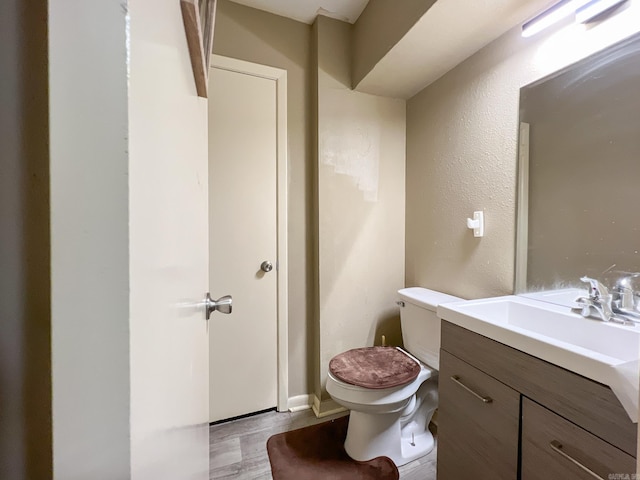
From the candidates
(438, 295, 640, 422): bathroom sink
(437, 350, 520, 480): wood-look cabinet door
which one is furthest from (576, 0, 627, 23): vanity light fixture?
(437, 350, 520, 480): wood-look cabinet door

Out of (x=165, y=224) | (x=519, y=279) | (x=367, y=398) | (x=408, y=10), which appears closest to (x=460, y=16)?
(x=408, y=10)

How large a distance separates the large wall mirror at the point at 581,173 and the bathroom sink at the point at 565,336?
139 mm

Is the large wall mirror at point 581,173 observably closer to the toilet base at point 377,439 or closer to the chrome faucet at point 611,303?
the chrome faucet at point 611,303

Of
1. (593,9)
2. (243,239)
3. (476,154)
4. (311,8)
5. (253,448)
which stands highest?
(311,8)

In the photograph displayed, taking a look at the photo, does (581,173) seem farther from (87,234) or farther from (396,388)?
(87,234)

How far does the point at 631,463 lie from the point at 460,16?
4.66 ft

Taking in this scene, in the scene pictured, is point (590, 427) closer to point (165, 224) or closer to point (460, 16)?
point (165, 224)

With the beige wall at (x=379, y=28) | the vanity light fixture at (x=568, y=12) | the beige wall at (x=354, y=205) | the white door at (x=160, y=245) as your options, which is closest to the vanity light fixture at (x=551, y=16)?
the vanity light fixture at (x=568, y=12)

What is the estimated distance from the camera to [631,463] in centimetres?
51

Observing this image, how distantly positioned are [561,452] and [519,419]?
0.10m

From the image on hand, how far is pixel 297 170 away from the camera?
1.61 m

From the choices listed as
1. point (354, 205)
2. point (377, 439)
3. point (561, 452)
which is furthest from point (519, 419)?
point (354, 205)

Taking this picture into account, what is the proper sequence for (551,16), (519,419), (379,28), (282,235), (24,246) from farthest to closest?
(282,235) < (379,28) < (551,16) < (519,419) < (24,246)

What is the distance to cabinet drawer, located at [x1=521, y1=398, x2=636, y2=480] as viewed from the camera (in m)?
0.54
